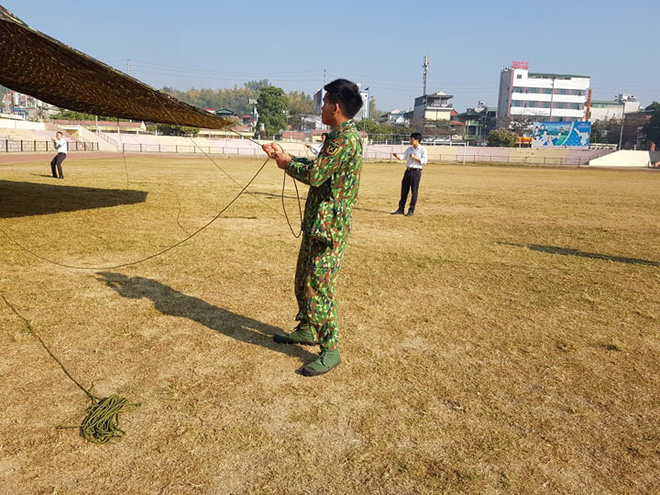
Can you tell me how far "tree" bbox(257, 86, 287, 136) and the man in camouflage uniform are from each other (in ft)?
307

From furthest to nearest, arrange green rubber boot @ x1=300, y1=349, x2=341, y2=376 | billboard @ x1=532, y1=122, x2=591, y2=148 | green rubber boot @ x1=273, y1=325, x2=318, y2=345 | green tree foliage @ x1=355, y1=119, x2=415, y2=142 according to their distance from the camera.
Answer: green tree foliage @ x1=355, y1=119, x2=415, y2=142, billboard @ x1=532, y1=122, x2=591, y2=148, green rubber boot @ x1=273, y1=325, x2=318, y2=345, green rubber boot @ x1=300, y1=349, x2=341, y2=376

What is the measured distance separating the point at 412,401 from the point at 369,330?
1.22 meters

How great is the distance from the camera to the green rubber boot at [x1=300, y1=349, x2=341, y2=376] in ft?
11.0

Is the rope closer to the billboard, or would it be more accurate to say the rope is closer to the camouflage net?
the camouflage net

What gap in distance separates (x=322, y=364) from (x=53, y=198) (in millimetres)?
10599

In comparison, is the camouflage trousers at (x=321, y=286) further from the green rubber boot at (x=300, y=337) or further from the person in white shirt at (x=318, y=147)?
the person in white shirt at (x=318, y=147)

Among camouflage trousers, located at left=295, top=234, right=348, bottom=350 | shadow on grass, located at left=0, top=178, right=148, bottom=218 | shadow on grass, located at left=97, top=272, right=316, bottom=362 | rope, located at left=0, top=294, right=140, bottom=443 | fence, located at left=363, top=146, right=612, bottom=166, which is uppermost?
fence, located at left=363, top=146, right=612, bottom=166

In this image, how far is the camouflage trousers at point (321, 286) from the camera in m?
3.29

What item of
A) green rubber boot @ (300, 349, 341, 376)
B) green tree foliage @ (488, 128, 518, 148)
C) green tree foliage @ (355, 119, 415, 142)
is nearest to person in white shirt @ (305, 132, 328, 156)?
green rubber boot @ (300, 349, 341, 376)

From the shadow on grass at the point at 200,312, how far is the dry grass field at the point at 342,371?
0.08 feet

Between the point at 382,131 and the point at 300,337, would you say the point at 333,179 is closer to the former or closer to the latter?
the point at 300,337

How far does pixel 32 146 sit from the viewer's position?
41.6 meters

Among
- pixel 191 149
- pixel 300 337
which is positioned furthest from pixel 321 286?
pixel 191 149

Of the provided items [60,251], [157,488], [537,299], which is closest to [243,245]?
[60,251]
